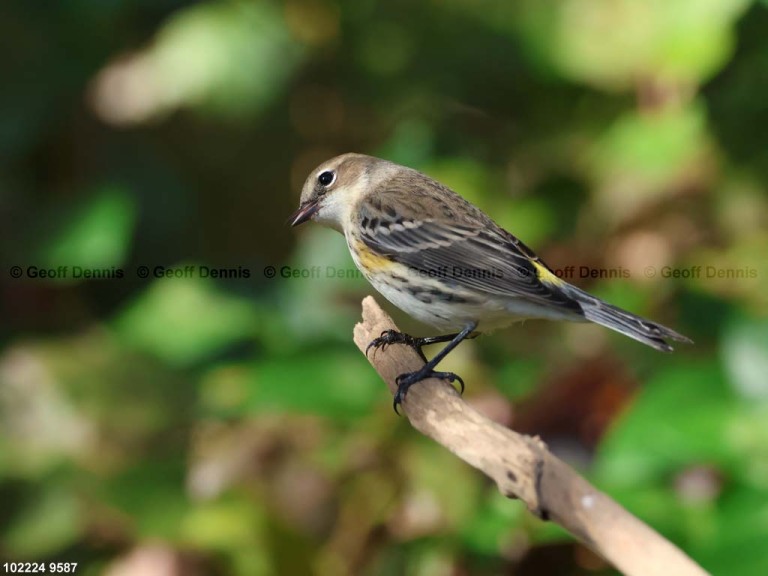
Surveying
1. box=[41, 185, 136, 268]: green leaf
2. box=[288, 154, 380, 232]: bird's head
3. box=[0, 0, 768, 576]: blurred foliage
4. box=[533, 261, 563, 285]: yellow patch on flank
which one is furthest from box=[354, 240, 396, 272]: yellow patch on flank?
box=[41, 185, 136, 268]: green leaf

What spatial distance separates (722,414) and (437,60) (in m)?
2.24

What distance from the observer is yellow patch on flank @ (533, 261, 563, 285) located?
2.29 m

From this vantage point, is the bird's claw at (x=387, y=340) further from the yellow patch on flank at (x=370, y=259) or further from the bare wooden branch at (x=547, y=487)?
the bare wooden branch at (x=547, y=487)

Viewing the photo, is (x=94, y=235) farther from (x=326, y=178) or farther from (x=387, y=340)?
(x=387, y=340)

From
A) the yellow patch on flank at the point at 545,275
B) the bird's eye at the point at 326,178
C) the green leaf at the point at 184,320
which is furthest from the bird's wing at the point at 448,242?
the green leaf at the point at 184,320

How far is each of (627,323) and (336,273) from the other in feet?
5.34

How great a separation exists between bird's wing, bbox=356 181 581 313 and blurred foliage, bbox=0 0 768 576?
612mm

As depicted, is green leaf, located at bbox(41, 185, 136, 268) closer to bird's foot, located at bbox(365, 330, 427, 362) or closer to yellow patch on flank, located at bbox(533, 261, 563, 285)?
bird's foot, located at bbox(365, 330, 427, 362)

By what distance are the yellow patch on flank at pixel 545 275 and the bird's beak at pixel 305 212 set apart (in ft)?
2.02

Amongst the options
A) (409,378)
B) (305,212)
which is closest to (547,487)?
(409,378)

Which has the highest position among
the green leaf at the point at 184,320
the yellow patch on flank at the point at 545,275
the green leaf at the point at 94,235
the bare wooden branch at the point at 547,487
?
the bare wooden branch at the point at 547,487

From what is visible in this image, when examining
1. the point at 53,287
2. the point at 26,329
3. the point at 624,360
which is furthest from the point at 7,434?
the point at 624,360

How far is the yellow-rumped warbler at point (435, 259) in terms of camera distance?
2.16 meters

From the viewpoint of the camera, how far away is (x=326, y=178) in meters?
2.58
